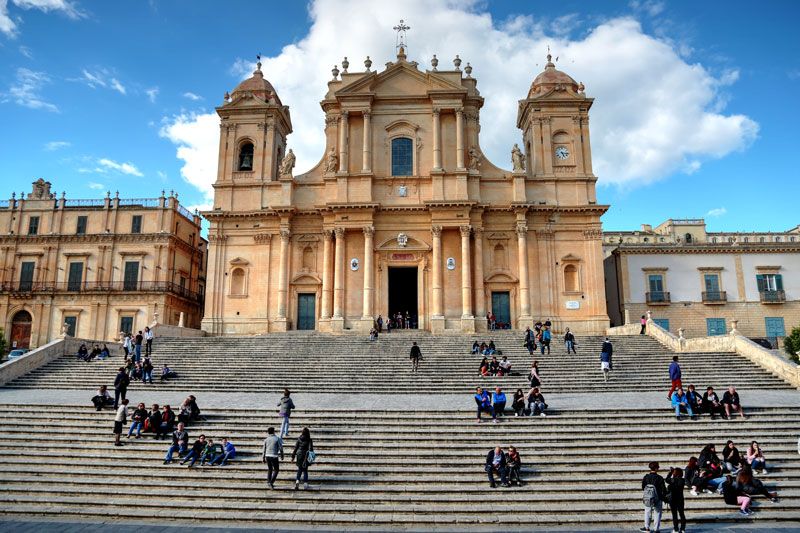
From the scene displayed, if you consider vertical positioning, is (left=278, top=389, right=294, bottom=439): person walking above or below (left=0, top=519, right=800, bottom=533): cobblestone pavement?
above

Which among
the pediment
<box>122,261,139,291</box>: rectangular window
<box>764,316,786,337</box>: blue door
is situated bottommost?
<box>764,316,786,337</box>: blue door

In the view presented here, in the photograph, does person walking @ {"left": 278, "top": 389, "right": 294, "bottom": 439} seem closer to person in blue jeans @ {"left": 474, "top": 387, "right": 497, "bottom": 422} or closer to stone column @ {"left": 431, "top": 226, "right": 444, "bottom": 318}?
person in blue jeans @ {"left": 474, "top": 387, "right": 497, "bottom": 422}

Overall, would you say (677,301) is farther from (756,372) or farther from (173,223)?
(173,223)

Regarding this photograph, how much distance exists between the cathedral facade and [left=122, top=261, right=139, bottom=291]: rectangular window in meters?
8.66

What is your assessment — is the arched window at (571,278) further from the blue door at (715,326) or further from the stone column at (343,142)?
the stone column at (343,142)

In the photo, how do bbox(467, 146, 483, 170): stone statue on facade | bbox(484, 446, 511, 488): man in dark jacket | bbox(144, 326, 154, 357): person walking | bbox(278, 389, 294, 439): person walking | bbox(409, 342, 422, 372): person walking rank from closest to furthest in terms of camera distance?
bbox(484, 446, 511, 488): man in dark jacket
bbox(278, 389, 294, 439): person walking
bbox(409, 342, 422, 372): person walking
bbox(144, 326, 154, 357): person walking
bbox(467, 146, 483, 170): stone statue on facade

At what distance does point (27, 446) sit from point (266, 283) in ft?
65.7

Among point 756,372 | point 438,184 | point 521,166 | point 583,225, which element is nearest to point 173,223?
point 438,184

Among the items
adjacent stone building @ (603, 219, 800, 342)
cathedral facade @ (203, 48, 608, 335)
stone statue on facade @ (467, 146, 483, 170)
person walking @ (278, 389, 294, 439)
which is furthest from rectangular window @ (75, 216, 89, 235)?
adjacent stone building @ (603, 219, 800, 342)

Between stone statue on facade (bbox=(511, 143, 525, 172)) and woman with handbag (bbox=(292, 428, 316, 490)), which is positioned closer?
woman with handbag (bbox=(292, 428, 316, 490))

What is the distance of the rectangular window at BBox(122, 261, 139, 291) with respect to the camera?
134ft

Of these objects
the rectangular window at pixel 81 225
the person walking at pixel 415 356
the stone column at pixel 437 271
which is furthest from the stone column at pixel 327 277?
the rectangular window at pixel 81 225

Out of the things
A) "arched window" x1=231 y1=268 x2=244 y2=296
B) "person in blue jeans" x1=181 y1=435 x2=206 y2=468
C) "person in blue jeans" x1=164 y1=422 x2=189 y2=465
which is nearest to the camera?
"person in blue jeans" x1=181 y1=435 x2=206 y2=468

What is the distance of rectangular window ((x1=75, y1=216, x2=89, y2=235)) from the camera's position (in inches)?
1650
